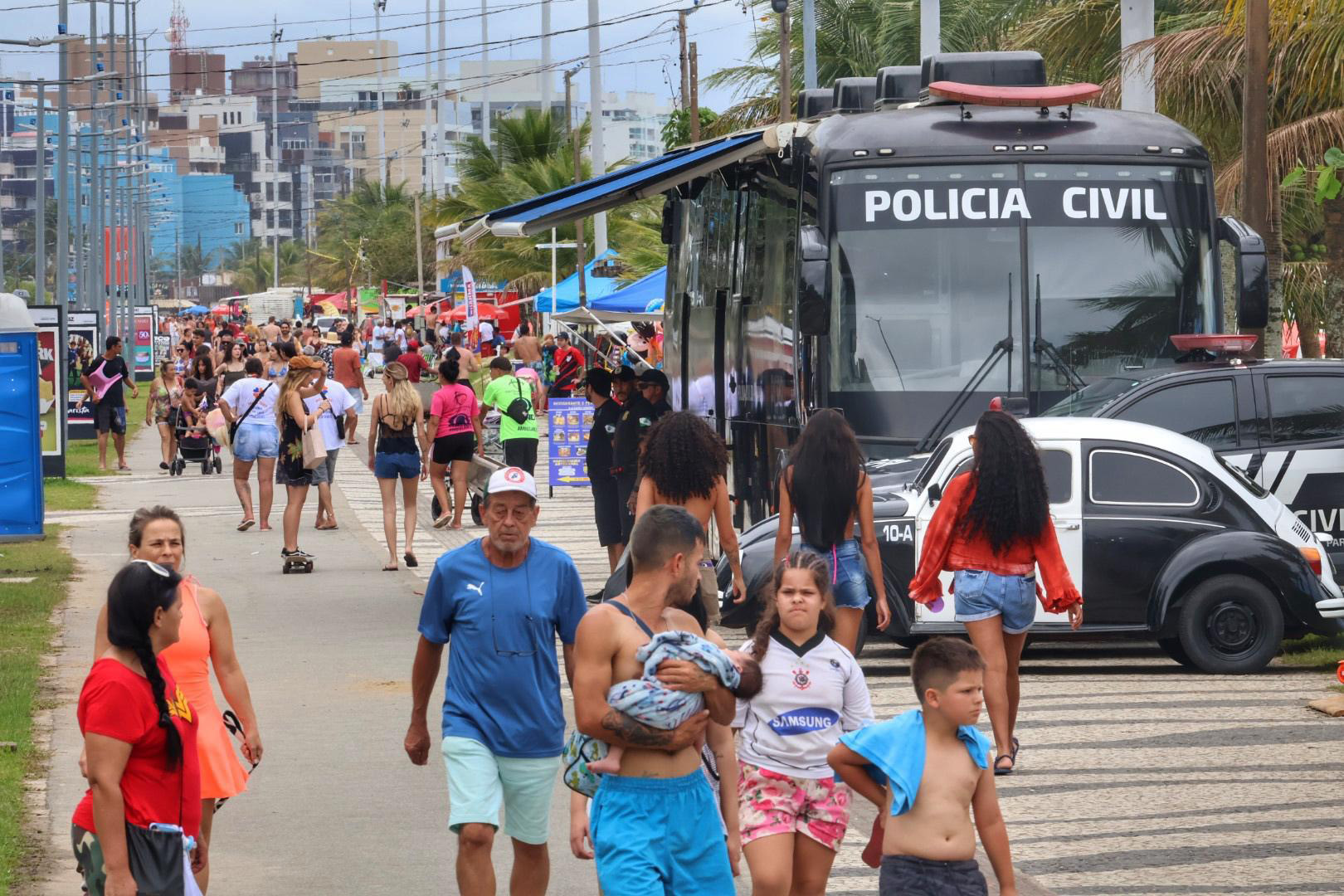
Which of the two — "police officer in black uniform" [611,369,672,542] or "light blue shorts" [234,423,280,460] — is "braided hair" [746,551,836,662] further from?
"light blue shorts" [234,423,280,460]

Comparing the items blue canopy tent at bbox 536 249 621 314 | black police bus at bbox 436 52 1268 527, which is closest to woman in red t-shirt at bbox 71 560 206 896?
black police bus at bbox 436 52 1268 527

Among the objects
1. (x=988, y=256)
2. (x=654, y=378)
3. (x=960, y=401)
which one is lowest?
(x=960, y=401)

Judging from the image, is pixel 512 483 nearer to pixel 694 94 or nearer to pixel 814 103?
pixel 814 103

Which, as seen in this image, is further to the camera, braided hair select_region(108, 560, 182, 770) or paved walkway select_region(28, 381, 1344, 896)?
paved walkway select_region(28, 381, 1344, 896)

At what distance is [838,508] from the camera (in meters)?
9.52

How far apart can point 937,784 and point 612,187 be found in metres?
10.1

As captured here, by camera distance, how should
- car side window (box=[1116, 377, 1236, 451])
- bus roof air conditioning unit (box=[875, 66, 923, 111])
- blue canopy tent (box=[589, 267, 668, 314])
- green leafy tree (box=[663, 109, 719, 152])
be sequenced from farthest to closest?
green leafy tree (box=[663, 109, 719, 152]), blue canopy tent (box=[589, 267, 668, 314]), bus roof air conditioning unit (box=[875, 66, 923, 111]), car side window (box=[1116, 377, 1236, 451])

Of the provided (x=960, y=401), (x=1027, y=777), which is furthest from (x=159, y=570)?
(x=960, y=401)

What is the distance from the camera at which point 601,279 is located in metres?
43.5

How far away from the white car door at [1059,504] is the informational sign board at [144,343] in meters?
57.6

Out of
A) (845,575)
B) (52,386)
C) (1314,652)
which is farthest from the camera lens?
(52,386)

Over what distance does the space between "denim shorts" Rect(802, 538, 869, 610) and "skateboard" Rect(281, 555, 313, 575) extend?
8.57 m

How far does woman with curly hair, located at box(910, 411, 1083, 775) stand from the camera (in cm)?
898

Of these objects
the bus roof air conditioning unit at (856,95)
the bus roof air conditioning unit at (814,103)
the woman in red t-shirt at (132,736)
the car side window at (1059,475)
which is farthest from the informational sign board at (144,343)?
the woman in red t-shirt at (132,736)
